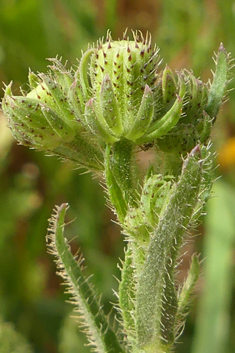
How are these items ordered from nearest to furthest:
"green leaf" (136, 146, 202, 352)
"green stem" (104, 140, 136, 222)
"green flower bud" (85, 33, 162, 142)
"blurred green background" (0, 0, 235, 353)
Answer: "green leaf" (136, 146, 202, 352) < "green flower bud" (85, 33, 162, 142) < "green stem" (104, 140, 136, 222) < "blurred green background" (0, 0, 235, 353)

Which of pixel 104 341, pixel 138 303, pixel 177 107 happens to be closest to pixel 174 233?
pixel 138 303

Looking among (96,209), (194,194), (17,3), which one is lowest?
(194,194)

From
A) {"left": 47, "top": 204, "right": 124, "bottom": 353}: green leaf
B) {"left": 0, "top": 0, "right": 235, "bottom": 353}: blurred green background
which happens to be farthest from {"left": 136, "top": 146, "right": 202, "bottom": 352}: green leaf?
{"left": 0, "top": 0, "right": 235, "bottom": 353}: blurred green background

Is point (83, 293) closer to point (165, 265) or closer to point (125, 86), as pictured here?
point (165, 265)

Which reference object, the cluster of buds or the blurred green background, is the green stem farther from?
the blurred green background

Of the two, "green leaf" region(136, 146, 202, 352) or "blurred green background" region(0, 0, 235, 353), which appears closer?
"green leaf" region(136, 146, 202, 352)

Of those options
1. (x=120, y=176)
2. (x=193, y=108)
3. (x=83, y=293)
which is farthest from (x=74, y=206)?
(x=193, y=108)

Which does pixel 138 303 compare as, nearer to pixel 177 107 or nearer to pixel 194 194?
pixel 194 194
